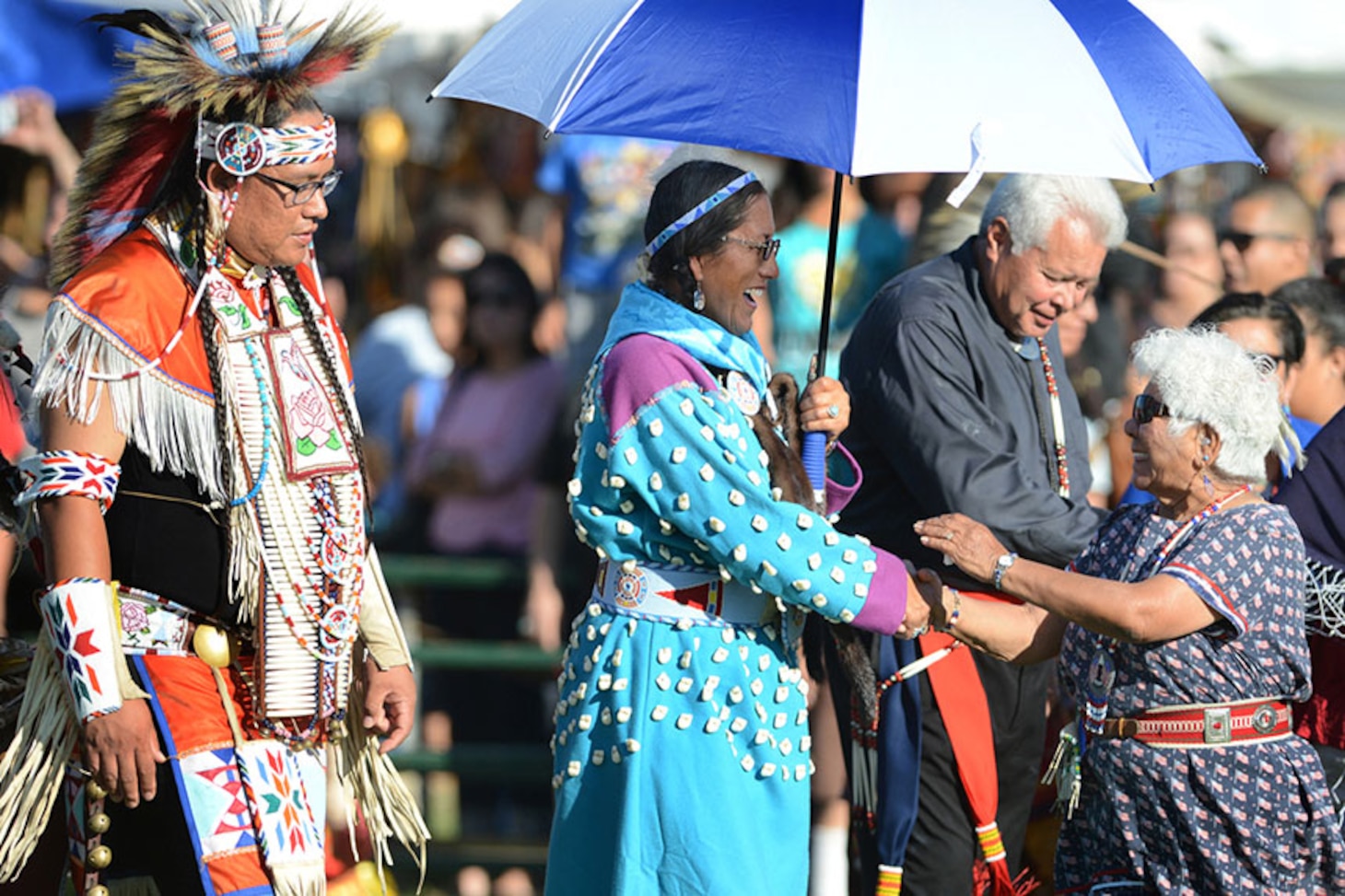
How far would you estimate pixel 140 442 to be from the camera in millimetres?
3723

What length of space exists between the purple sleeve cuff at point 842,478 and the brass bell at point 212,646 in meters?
1.37

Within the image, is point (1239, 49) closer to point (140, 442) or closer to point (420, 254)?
point (420, 254)

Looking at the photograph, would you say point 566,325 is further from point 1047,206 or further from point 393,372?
point 1047,206

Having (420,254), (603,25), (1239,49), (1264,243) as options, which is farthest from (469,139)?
(603,25)

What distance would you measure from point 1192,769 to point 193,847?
2.09 metres

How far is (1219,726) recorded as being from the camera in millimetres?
4133

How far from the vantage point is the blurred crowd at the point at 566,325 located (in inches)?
259

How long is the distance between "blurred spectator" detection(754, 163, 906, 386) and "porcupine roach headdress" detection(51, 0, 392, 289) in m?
2.90

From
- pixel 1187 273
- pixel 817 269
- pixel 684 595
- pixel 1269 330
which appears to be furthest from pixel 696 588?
pixel 1187 273

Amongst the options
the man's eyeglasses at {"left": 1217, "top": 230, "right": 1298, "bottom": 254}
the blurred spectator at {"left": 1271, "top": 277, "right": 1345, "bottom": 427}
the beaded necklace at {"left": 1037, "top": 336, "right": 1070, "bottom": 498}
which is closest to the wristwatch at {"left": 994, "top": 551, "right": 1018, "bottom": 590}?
the beaded necklace at {"left": 1037, "top": 336, "right": 1070, "bottom": 498}

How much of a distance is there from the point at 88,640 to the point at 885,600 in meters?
1.58

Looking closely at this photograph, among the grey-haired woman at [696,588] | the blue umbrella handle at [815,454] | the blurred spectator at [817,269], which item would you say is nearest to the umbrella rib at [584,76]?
the grey-haired woman at [696,588]

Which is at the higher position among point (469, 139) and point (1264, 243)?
point (469, 139)

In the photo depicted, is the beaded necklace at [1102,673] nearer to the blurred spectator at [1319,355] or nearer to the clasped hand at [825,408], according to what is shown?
the clasped hand at [825,408]
